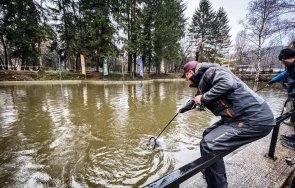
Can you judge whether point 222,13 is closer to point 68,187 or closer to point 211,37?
point 211,37

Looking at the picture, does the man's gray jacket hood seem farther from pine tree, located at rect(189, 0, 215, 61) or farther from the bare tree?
pine tree, located at rect(189, 0, 215, 61)

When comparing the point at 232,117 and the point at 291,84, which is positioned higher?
the point at 291,84

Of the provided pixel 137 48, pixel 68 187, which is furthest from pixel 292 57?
pixel 137 48

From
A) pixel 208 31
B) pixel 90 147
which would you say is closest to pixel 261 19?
pixel 208 31

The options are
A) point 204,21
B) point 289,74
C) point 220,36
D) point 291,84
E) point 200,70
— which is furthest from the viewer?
point 220,36

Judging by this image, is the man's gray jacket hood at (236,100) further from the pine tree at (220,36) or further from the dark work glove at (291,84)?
the pine tree at (220,36)

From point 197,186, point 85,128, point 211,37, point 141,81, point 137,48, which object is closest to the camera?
point 197,186

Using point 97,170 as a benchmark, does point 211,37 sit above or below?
above

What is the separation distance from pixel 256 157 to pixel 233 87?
1853 millimetres

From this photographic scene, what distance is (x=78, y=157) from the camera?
4.62 m

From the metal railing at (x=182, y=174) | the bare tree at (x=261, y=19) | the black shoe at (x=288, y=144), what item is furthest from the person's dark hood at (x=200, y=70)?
the bare tree at (x=261, y=19)

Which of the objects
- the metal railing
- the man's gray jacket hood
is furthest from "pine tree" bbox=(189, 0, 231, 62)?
the metal railing

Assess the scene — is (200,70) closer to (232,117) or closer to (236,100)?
(236,100)

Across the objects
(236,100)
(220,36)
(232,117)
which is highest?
(220,36)
